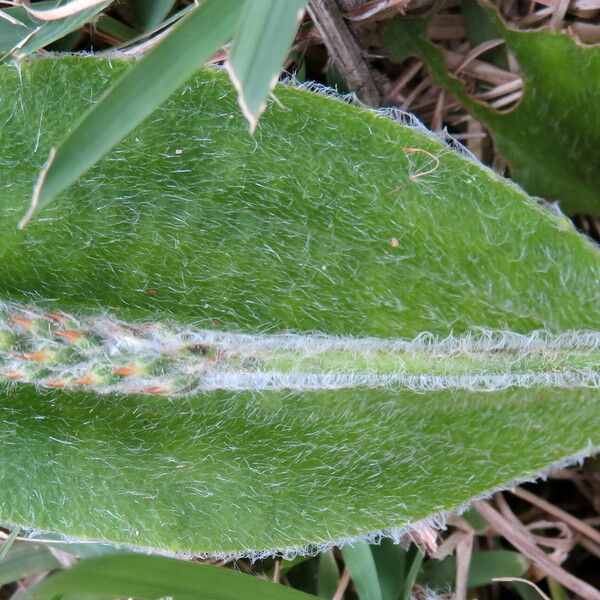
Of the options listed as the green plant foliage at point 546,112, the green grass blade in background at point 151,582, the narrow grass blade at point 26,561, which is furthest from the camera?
the narrow grass blade at point 26,561

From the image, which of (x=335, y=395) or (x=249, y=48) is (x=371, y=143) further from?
(x=335, y=395)

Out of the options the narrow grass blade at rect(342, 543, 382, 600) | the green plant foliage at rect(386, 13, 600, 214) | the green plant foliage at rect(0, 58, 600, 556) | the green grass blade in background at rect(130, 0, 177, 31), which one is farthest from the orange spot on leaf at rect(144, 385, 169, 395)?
the green plant foliage at rect(386, 13, 600, 214)

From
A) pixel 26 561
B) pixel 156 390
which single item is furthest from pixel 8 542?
pixel 156 390

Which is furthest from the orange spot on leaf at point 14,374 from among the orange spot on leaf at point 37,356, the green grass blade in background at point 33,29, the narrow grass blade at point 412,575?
the narrow grass blade at point 412,575

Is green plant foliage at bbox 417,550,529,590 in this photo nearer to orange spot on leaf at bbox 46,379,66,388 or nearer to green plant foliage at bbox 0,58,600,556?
green plant foliage at bbox 0,58,600,556

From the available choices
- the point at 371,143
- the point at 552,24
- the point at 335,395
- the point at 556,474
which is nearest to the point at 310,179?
the point at 371,143

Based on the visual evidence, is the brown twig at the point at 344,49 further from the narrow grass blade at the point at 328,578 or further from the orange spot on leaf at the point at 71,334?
the narrow grass blade at the point at 328,578
